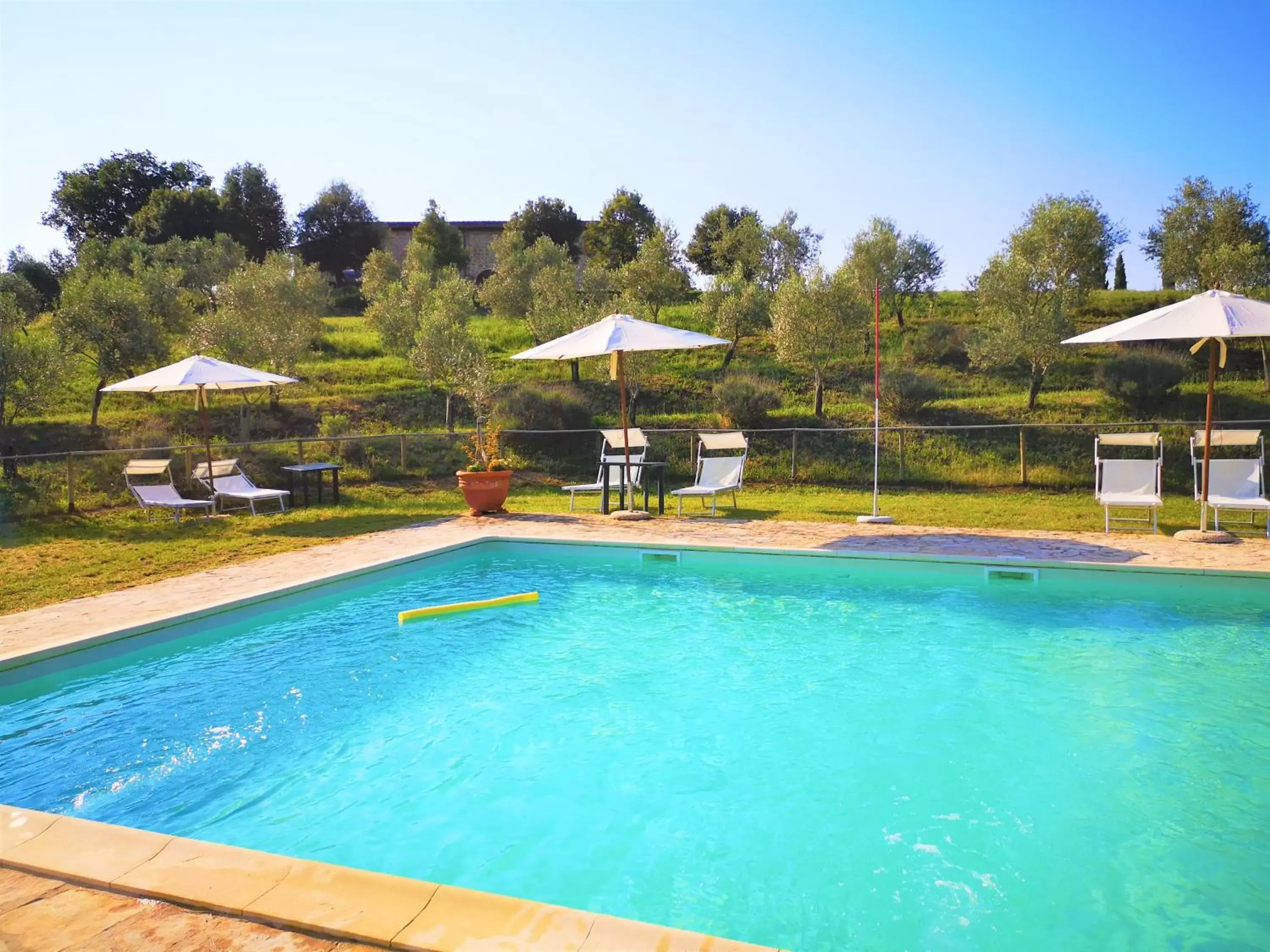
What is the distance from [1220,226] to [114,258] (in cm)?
4059

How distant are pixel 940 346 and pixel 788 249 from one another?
927 centimetres

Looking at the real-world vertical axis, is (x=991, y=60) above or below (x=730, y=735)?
above

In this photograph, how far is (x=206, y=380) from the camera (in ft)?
34.0

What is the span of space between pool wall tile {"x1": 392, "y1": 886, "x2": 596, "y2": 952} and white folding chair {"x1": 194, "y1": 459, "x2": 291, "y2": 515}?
9.78 meters

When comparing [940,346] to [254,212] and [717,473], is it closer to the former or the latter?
[717,473]

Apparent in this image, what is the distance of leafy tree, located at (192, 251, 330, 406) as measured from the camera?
793 inches

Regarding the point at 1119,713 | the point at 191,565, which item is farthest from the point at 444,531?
the point at 1119,713

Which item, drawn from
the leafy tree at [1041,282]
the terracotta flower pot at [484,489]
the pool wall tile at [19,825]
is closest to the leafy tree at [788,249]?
the leafy tree at [1041,282]

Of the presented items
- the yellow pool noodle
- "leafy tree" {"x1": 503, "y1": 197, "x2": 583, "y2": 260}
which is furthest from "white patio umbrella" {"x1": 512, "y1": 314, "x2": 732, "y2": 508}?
"leafy tree" {"x1": 503, "y1": 197, "x2": 583, "y2": 260}

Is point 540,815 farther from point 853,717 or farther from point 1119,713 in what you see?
point 1119,713

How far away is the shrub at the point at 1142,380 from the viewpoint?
63.1 feet

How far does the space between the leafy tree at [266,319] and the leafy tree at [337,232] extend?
18940 millimetres

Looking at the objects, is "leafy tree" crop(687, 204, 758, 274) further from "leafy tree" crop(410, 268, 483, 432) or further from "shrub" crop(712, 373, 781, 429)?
"leafy tree" crop(410, 268, 483, 432)

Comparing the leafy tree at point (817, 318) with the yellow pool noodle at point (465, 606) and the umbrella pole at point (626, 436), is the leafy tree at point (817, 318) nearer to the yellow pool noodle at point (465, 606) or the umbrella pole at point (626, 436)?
the umbrella pole at point (626, 436)
